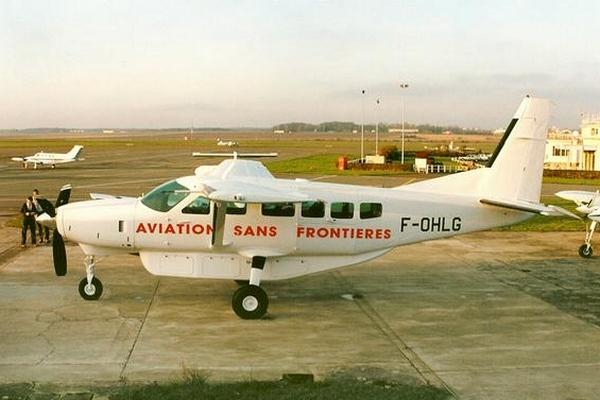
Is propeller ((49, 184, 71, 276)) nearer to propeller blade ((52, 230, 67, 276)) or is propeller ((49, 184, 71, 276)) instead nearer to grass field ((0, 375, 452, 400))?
propeller blade ((52, 230, 67, 276))

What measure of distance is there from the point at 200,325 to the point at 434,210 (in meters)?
5.90

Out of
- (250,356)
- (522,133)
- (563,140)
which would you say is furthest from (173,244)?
(563,140)

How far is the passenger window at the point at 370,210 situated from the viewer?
15.2m

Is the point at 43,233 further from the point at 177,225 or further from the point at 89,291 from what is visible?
the point at 177,225

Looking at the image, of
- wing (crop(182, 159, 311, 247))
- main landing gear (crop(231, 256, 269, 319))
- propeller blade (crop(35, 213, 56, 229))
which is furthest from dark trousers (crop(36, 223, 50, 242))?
main landing gear (crop(231, 256, 269, 319))

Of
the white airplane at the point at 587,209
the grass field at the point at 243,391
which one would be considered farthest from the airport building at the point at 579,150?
the grass field at the point at 243,391

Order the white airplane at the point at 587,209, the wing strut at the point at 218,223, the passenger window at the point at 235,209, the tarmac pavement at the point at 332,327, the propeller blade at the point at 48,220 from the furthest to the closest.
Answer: the white airplane at the point at 587,209
the propeller blade at the point at 48,220
the passenger window at the point at 235,209
the wing strut at the point at 218,223
the tarmac pavement at the point at 332,327

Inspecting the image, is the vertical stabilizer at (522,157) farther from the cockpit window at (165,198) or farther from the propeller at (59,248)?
the propeller at (59,248)

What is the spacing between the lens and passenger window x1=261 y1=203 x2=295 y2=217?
14.7m

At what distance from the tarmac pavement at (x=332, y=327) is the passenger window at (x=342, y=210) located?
80.8 inches

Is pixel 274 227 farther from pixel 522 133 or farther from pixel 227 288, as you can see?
pixel 522 133

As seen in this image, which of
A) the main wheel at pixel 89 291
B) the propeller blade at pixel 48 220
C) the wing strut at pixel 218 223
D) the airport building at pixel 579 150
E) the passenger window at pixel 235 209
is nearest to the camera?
the wing strut at pixel 218 223

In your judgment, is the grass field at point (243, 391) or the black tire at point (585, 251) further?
the black tire at point (585, 251)

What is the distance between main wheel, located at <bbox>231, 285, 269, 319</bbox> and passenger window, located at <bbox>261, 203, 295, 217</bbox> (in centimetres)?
172
